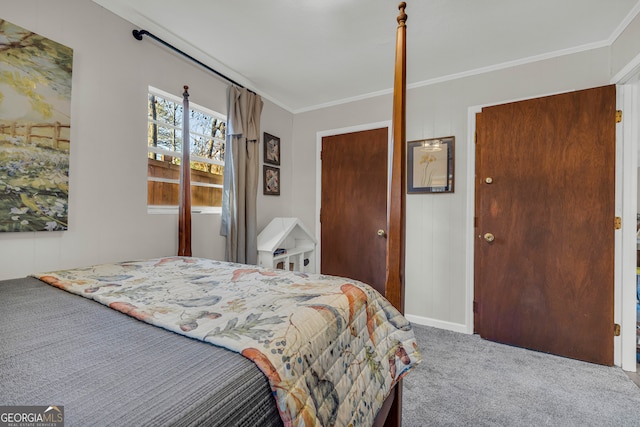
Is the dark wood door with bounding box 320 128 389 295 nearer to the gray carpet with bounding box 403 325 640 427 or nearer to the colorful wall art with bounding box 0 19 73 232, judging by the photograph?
the gray carpet with bounding box 403 325 640 427

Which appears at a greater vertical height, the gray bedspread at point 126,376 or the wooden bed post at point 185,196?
the wooden bed post at point 185,196

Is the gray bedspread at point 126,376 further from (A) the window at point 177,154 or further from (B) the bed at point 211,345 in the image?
(A) the window at point 177,154

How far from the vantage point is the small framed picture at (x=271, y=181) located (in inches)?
119

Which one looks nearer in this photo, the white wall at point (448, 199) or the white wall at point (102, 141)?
the white wall at point (102, 141)

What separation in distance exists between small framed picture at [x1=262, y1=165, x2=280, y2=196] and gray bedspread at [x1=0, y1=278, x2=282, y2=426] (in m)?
2.35

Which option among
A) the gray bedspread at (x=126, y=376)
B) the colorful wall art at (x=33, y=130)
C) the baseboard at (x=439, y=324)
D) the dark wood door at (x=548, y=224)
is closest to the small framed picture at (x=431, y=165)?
the dark wood door at (x=548, y=224)

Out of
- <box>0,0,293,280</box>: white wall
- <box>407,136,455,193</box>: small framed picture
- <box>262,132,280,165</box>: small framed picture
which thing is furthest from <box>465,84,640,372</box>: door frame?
<box>0,0,293,280</box>: white wall

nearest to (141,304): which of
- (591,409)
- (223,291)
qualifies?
(223,291)

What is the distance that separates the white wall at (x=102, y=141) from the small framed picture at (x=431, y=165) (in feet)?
7.03

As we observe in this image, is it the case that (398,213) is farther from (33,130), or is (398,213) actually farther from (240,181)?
(33,130)

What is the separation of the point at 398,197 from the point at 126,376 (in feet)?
3.41

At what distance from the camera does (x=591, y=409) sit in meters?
Answer: 1.53

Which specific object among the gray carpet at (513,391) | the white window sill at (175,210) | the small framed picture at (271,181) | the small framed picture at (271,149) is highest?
the small framed picture at (271,149)

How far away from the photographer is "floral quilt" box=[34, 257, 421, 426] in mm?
618
